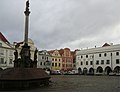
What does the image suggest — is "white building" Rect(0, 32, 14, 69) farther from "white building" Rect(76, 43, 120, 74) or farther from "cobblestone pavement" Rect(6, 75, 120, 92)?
"cobblestone pavement" Rect(6, 75, 120, 92)

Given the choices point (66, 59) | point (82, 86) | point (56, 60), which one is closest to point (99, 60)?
point (56, 60)

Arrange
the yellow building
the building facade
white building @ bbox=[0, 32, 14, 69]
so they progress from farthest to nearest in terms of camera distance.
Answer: the building facade, the yellow building, white building @ bbox=[0, 32, 14, 69]

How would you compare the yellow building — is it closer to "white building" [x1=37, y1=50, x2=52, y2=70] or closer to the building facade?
the building facade

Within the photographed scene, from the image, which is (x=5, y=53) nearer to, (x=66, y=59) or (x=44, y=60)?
(x=44, y=60)

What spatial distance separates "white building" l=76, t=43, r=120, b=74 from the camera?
76438 mm

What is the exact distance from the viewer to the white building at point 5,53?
221 ft

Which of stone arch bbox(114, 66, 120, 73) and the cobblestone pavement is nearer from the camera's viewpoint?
the cobblestone pavement

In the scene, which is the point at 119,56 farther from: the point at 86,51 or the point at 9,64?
the point at 9,64

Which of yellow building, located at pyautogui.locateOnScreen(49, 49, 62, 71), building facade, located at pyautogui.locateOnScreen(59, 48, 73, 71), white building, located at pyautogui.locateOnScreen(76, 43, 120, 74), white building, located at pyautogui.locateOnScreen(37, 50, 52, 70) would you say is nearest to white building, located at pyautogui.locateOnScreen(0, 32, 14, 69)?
white building, located at pyautogui.locateOnScreen(37, 50, 52, 70)

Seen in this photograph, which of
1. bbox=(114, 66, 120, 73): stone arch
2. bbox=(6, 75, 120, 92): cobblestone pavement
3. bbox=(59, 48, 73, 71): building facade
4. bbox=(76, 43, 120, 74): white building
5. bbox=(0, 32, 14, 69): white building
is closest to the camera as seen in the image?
bbox=(6, 75, 120, 92): cobblestone pavement

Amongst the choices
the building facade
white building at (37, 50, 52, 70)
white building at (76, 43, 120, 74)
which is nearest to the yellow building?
the building facade

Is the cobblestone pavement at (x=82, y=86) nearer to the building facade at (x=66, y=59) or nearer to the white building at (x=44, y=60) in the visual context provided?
the white building at (x=44, y=60)

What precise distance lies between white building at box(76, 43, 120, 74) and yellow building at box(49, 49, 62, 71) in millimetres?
11248

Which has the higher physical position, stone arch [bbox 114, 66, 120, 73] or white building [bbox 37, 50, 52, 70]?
white building [bbox 37, 50, 52, 70]
